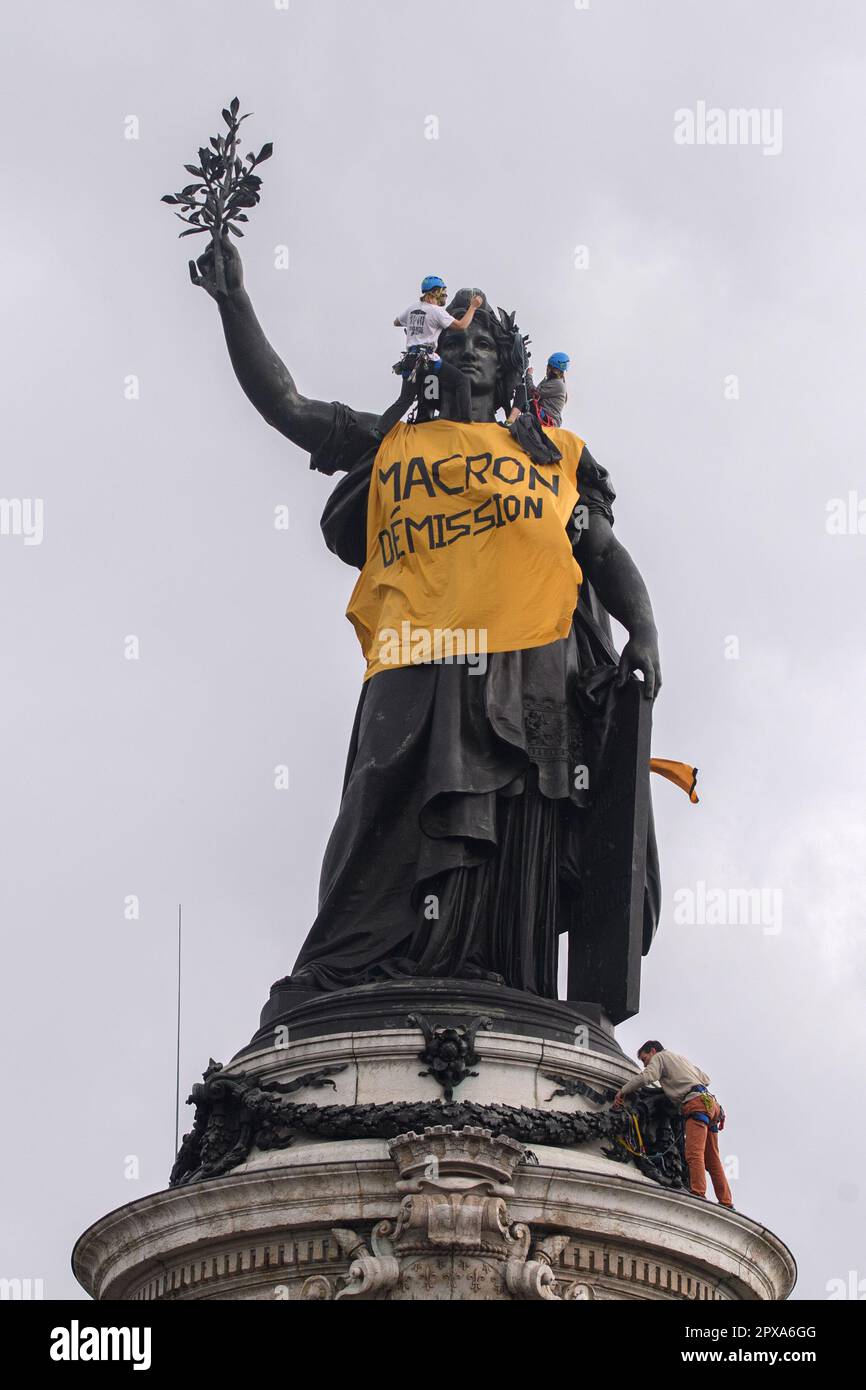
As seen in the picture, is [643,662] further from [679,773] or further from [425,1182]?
[425,1182]

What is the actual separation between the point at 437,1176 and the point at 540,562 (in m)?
6.76

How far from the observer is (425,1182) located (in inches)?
799

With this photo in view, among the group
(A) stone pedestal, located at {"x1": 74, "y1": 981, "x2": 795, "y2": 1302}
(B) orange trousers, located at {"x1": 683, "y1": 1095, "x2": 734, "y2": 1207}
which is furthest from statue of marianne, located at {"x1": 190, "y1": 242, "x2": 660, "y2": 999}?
(B) orange trousers, located at {"x1": 683, "y1": 1095, "x2": 734, "y2": 1207}

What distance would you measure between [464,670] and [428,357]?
339cm

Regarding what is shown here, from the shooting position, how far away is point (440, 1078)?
21.4 metres

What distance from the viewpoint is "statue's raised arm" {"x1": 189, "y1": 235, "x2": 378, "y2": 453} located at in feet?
84.1

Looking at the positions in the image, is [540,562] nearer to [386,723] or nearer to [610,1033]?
[386,723]

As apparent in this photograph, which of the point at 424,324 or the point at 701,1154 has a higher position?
the point at 424,324

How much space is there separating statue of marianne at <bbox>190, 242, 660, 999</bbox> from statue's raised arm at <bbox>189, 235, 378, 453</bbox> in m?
0.02

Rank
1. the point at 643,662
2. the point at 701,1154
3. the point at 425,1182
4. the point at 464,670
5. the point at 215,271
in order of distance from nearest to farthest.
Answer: the point at 425,1182 → the point at 701,1154 → the point at 464,670 → the point at 643,662 → the point at 215,271

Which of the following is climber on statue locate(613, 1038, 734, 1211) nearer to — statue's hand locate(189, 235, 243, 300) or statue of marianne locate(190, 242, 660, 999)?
statue of marianne locate(190, 242, 660, 999)

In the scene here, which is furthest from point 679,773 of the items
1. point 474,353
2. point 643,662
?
point 474,353

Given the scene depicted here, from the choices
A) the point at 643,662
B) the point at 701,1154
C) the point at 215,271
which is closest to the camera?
the point at 701,1154
